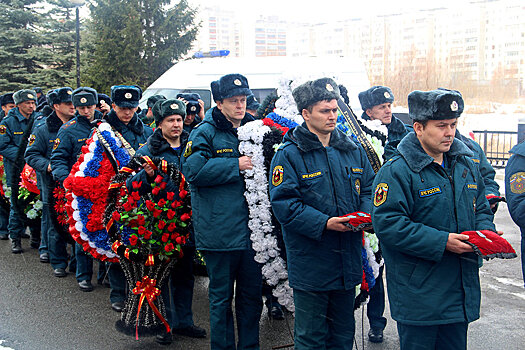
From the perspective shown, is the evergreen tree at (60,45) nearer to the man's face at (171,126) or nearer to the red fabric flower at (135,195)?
the man's face at (171,126)

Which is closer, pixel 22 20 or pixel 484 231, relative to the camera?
pixel 484 231

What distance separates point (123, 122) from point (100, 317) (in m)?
1.98

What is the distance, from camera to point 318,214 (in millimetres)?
3812

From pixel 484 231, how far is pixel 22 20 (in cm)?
2497

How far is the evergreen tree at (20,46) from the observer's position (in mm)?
23984

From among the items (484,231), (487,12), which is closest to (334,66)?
(484,231)

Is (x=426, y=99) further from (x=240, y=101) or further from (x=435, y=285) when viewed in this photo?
(x=240, y=101)

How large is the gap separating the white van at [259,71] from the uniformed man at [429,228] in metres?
7.71

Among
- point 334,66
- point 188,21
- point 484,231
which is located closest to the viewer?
point 484,231

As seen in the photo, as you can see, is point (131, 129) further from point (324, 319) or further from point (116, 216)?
point (324, 319)

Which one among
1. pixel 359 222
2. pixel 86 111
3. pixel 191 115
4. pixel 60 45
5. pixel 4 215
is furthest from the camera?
pixel 60 45

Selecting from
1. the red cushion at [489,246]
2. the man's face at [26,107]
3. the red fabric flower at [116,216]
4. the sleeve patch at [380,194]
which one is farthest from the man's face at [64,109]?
the red cushion at [489,246]

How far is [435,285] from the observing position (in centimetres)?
333

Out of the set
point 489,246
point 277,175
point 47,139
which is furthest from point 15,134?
point 489,246
